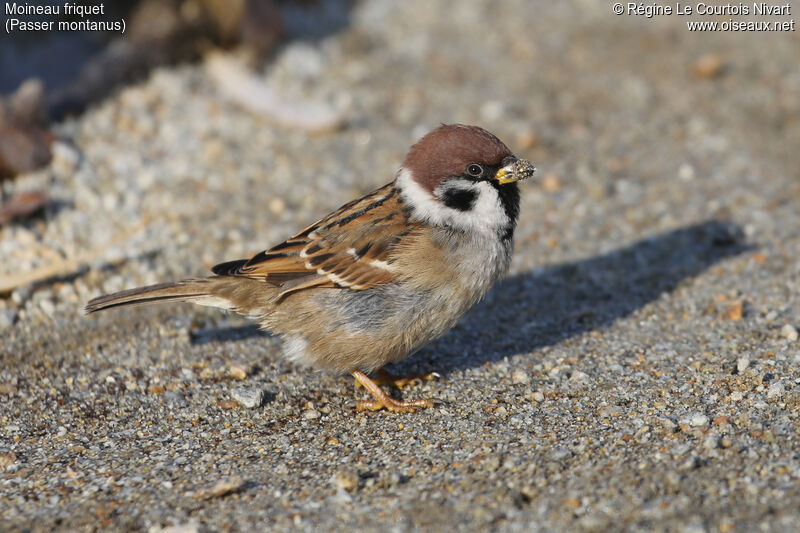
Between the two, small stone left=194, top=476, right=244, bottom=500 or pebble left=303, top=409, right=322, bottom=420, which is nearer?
small stone left=194, top=476, right=244, bottom=500

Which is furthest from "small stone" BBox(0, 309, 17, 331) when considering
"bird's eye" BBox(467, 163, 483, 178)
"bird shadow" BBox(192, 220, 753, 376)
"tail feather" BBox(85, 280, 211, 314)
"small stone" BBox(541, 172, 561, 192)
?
"small stone" BBox(541, 172, 561, 192)

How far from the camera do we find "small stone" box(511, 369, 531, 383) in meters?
4.83

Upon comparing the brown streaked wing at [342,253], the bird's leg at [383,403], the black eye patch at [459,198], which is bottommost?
the bird's leg at [383,403]

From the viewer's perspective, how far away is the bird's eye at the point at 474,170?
185 inches

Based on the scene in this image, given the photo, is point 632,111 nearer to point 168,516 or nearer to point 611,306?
point 611,306

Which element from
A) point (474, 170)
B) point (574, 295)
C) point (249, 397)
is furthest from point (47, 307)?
point (574, 295)

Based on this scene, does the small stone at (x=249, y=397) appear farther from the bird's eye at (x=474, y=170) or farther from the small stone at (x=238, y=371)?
the bird's eye at (x=474, y=170)

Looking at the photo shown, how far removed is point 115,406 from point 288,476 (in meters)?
1.22

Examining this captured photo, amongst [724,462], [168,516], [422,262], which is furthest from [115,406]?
[724,462]

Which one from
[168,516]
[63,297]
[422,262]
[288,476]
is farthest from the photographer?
[63,297]

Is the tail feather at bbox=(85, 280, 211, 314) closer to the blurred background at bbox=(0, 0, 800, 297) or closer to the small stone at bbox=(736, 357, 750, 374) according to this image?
the blurred background at bbox=(0, 0, 800, 297)

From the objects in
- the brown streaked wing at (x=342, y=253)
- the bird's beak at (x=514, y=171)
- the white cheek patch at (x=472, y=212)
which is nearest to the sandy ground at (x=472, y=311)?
the brown streaked wing at (x=342, y=253)

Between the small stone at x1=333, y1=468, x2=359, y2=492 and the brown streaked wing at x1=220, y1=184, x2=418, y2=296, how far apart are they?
112 centimetres

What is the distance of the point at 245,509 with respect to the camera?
367 centimetres
